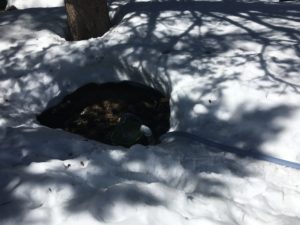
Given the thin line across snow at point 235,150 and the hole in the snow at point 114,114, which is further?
the hole in the snow at point 114,114

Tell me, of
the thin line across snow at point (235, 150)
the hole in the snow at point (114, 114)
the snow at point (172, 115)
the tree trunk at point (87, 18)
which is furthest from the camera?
the tree trunk at point (87, 18)

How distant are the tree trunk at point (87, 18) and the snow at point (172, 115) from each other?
183 mm

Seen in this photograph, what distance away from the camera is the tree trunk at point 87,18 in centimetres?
488

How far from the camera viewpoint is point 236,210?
2.70m

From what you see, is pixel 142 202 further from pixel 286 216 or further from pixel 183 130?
pixel 183 130

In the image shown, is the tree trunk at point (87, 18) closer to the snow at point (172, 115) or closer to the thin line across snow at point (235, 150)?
the snow at point (172, 115)

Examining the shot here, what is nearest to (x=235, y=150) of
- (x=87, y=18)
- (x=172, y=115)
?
(x=172, y=115)

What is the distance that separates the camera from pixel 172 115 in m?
3.90

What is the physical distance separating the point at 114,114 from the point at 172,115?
0.71m

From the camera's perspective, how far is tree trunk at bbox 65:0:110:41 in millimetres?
4879

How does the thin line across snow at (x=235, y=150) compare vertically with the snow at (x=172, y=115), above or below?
below

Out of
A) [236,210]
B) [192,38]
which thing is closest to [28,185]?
[236,210]

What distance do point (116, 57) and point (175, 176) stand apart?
2.04 metres

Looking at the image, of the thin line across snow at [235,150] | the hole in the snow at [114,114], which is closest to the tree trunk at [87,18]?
the hole in the snow at [114,114]
